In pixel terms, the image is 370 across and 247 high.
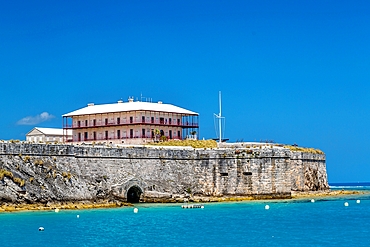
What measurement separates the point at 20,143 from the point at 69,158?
3.82 m

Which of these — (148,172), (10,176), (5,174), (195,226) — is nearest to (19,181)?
(10,176)

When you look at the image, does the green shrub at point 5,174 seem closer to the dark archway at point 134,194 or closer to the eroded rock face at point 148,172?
the eroded rock face at point 148,172

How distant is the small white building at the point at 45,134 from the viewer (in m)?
77.7

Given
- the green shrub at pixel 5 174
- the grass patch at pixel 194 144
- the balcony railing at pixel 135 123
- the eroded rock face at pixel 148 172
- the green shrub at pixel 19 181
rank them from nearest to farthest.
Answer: the green shrub at pixel 5 174
the green shrub at pixel 19 181
the eroded rock face at pixel 148 172
the grass patch at pixel 194 144
the balcony railing at pixel 135 123

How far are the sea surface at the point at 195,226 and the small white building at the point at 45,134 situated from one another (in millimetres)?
34609

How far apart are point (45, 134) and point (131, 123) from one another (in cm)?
1994

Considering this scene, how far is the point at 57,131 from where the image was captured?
265 ft

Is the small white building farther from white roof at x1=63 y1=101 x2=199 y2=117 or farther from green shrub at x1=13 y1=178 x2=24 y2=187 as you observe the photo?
green shrub at x1=13 y1=178 x2=24 y2=187

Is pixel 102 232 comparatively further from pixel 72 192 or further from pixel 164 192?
pixel 164 192

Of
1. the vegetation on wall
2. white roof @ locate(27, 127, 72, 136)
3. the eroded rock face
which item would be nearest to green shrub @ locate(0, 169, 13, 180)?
the vegetation on wall

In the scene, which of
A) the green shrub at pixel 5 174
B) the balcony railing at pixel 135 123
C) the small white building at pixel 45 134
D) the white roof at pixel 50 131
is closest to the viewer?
the green shrub at pixel 5 174

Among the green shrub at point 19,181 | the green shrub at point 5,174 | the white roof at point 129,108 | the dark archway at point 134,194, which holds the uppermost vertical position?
the white roof at point 129,108

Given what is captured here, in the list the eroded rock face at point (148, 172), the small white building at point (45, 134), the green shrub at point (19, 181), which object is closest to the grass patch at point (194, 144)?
the eroded rock face at point (148, 172)

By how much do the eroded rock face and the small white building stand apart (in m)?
29.9
